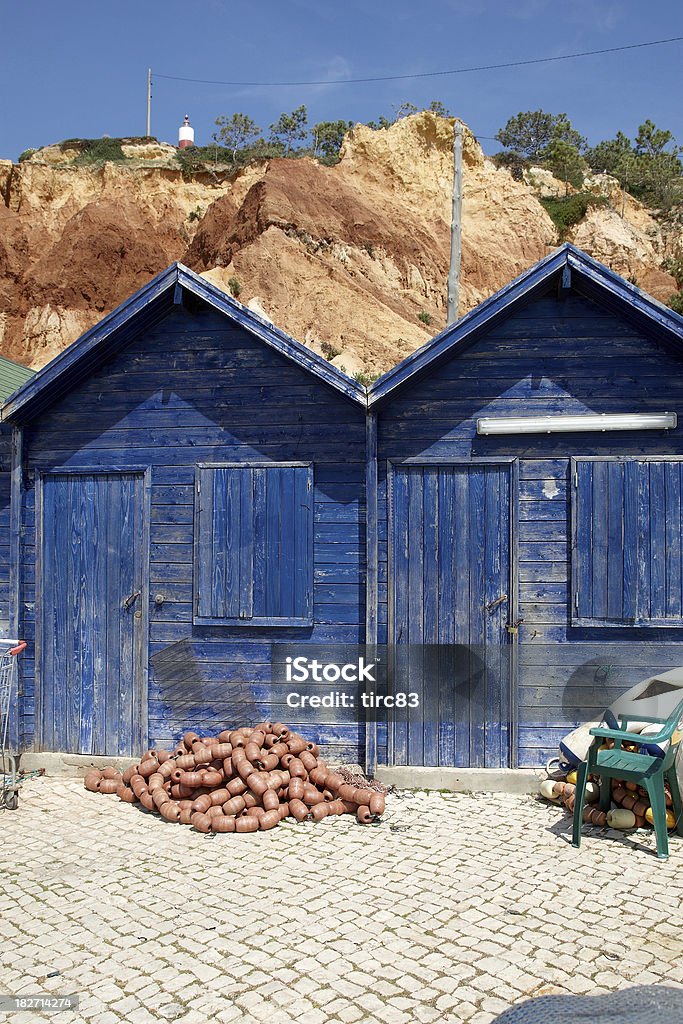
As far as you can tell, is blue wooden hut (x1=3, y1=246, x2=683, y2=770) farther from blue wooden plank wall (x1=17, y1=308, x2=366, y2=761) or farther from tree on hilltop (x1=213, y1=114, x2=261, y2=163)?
tree on hilltop (x1=213, y1=114, x2=261, y2=163)


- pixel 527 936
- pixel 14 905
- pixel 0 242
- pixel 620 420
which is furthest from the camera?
pixel 0 242

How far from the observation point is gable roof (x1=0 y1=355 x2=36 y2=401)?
8.48 m

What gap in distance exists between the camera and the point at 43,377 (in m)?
7.15

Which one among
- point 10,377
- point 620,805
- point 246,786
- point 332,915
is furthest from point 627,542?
point 10,377

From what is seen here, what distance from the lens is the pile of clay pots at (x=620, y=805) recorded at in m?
5.82

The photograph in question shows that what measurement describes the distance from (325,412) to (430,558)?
1574mm

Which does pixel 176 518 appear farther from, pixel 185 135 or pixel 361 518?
pixel 185 135

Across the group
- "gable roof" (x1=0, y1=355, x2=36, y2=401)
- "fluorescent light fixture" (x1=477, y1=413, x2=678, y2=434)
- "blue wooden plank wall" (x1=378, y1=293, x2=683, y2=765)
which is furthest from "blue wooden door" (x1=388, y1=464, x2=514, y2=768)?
"gable roof" (x1=0, y1=355, x2=36, y2=401)

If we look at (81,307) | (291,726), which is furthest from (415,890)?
(81,307)

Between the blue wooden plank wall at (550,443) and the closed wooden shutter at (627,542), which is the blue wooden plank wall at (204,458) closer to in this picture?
the blue wooden plank wall at (550,443)

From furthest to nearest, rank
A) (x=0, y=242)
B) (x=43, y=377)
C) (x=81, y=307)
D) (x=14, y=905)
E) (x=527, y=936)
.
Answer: (x=0, y=242) → (x=81, y=307) → (x=43, y=377) → (x=14, y=905) → (x=527, y=936)

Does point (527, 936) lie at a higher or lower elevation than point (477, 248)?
lower

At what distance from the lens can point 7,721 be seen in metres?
6.49

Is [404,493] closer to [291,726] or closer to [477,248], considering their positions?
[291,726]
